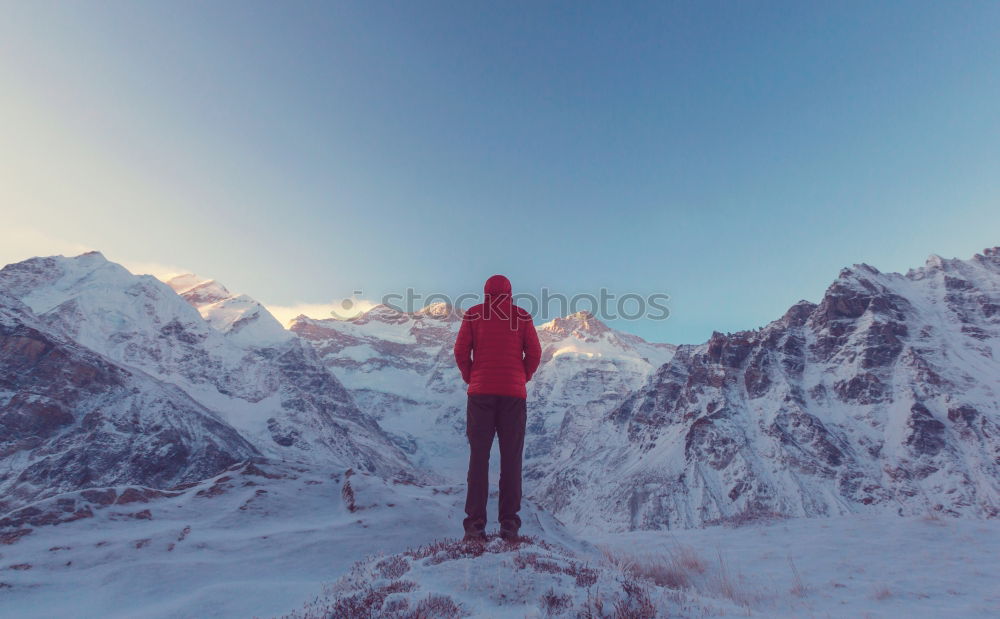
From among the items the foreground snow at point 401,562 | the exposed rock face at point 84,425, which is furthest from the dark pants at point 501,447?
the exposed rock face at point 84,425

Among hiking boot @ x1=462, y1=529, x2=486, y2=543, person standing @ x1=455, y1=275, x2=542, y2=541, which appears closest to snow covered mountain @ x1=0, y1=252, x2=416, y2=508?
person standing @ x1=455, y1=275, x2=542, y2=541

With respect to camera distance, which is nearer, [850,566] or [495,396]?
[495,396]

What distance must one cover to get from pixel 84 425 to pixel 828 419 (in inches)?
5610

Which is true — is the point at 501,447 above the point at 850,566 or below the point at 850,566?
above

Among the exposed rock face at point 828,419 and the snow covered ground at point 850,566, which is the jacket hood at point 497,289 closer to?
the snow covered ground at point 850,566

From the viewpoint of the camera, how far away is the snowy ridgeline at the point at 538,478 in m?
6.05

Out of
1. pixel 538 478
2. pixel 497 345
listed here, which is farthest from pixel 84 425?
pixel 497 345

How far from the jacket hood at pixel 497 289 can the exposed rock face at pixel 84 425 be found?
10297 centimetres

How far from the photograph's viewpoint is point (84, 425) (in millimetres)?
97312

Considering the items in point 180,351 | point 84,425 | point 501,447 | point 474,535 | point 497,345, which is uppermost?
point 180,351

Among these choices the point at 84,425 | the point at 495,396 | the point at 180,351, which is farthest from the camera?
the point at 180,351

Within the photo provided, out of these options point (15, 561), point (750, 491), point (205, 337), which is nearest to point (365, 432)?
point (205, 337)

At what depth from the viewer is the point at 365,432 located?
199 metres

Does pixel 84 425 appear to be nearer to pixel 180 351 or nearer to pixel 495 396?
pixel 180 351
